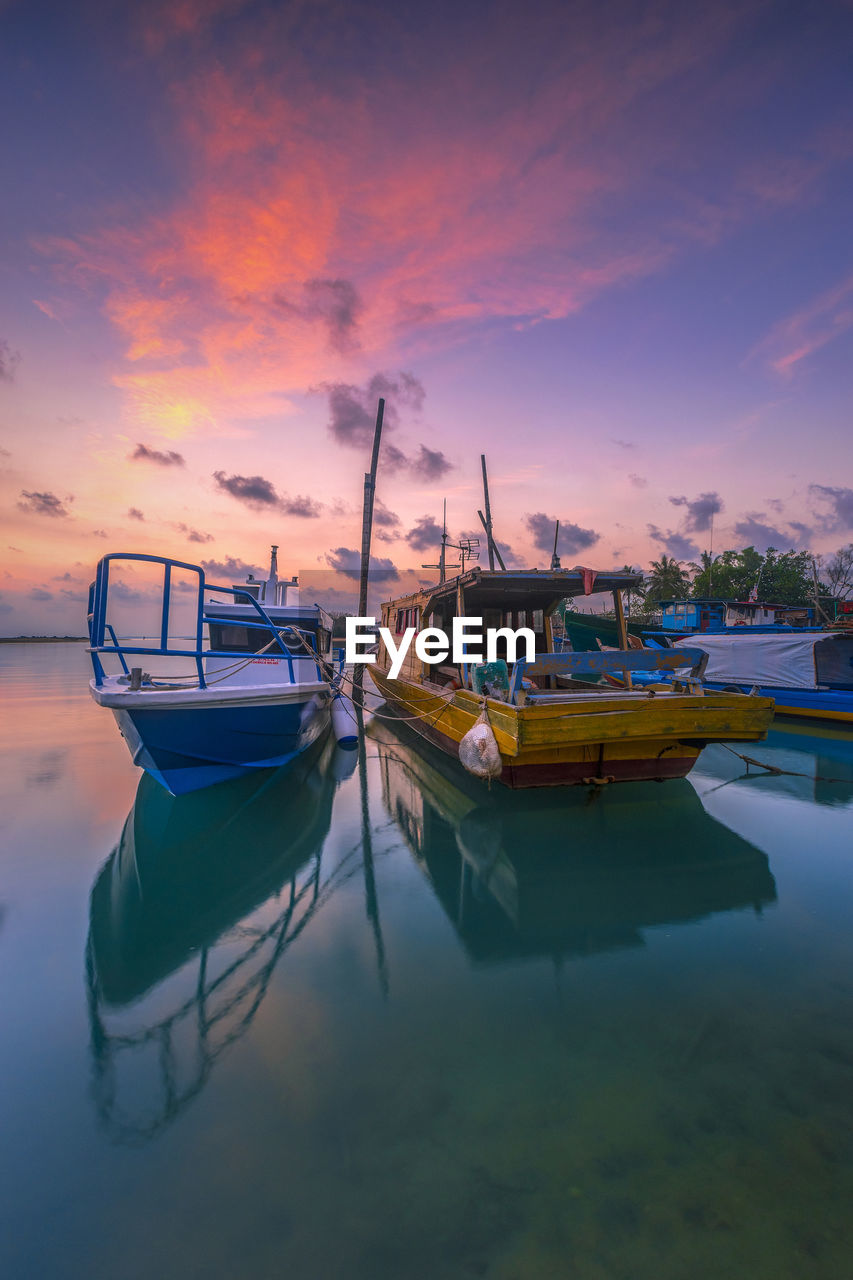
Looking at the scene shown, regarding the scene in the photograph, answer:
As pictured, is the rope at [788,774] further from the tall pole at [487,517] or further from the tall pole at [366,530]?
the tall pole at [487,517]

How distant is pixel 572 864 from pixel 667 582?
46.7m

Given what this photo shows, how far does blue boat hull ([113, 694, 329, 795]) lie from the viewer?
20.4ft

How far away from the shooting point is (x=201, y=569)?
604cm

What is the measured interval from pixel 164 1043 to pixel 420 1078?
1512 millimetres

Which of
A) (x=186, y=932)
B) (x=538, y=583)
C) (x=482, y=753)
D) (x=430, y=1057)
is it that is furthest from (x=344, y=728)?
(x=430, y=1057)

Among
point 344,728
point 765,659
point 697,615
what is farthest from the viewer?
point 697,615

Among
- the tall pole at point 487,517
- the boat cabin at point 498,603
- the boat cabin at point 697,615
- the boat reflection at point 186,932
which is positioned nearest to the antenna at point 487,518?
the tall pole at point 487,517

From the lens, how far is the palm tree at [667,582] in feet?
152

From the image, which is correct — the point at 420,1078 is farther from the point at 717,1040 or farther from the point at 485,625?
the point at 485,625

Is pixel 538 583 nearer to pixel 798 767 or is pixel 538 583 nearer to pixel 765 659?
pixel 798 767

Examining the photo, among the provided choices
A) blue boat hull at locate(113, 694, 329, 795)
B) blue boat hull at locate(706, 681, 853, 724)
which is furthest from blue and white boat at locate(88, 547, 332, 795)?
blue boat hull at locate(706, 681, 853, 724)

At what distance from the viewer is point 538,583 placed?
7.97m

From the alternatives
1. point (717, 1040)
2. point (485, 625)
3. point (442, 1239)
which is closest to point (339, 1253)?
point (442, 1239)

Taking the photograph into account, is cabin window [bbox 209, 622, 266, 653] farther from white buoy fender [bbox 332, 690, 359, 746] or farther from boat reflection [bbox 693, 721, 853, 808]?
boat reflection [bbox 693, 721, 853, 808]
